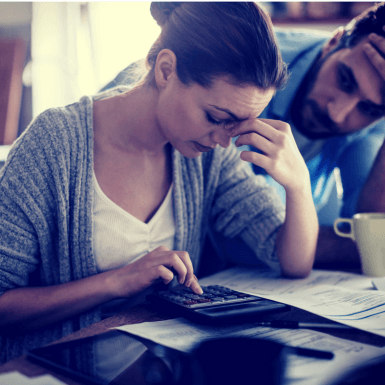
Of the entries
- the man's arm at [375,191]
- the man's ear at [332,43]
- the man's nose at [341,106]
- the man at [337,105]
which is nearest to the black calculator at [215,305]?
the man at [337,105]

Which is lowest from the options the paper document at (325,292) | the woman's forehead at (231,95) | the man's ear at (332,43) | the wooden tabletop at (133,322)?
the paper document at (325,292)

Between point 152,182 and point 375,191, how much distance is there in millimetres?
633

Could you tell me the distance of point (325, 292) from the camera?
63 centimetres

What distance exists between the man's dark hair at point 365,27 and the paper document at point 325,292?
0.70m

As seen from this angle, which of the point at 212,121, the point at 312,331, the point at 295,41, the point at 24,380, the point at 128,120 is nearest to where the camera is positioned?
the point at 24,380

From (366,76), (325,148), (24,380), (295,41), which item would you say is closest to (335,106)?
(366,76)

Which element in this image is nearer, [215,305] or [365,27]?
[215,305]

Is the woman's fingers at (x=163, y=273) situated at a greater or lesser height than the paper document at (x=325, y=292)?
greater

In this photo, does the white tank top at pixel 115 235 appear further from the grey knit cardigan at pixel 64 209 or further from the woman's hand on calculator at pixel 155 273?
the woman's hand on calculator at pixel 155 273

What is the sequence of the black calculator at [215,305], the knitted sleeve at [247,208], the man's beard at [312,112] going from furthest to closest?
the man's beard at [312,112]
the knitted sleeve at [247,208]
the black calculator at [215,305]

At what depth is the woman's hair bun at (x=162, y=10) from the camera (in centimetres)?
72

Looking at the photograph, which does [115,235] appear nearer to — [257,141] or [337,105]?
[257,141]

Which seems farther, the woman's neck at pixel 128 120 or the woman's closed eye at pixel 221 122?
the woman's neck at pixel 128 120

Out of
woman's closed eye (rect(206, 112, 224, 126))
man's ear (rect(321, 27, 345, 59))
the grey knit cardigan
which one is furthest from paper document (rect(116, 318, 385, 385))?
man's ear (rect(321, 27, 345, 59))
